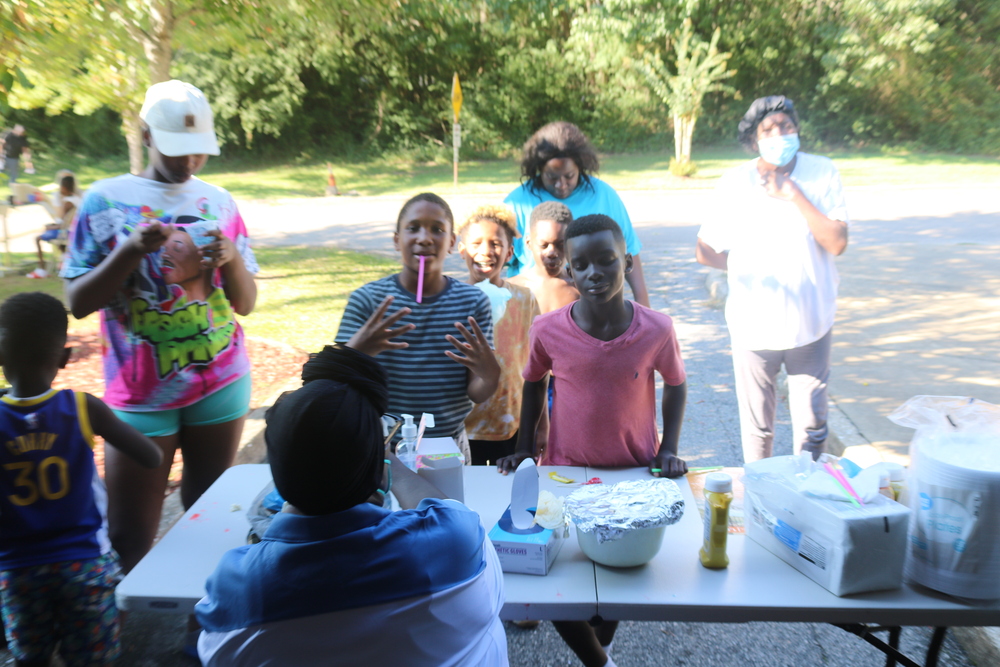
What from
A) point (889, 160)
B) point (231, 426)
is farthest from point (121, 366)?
point (889, 160)

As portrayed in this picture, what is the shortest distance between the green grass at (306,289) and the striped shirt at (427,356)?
393cm

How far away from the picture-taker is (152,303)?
7.51 ft

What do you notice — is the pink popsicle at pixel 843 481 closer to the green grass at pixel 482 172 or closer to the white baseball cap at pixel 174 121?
the white baseball cap at pixel 174 121

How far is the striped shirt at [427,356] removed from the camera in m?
2.30

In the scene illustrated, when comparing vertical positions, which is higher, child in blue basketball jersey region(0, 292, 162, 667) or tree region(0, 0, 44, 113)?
tree region(0, 0, 44, 113)

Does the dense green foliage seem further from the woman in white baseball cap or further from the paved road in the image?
the woman in white baseball cap

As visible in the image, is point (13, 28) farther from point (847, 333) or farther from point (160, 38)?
point (847, 333)

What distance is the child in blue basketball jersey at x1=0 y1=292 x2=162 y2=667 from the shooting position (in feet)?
6.40

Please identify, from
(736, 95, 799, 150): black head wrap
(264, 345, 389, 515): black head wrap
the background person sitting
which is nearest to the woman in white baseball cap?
(264, 345, 389, 515): black head wrap

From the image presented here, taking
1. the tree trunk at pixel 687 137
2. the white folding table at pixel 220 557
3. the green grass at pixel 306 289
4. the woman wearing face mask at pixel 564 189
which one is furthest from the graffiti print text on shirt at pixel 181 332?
the tree trunk at pixel 687 137

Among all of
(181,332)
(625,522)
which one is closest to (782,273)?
(625,522)

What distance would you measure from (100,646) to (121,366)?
0.83 meters

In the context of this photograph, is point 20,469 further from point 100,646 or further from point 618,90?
point 618,90

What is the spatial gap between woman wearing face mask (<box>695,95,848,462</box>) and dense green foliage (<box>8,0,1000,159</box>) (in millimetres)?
21288
